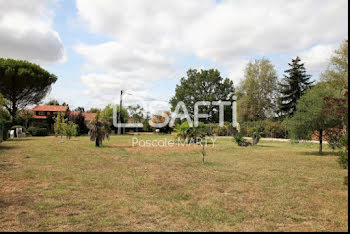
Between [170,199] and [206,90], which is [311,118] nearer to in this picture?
[170,199]

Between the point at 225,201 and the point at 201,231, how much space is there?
5.64 ft

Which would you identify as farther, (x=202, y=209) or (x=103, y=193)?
(x=103, y=193)

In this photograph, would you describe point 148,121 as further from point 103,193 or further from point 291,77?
point 103,193

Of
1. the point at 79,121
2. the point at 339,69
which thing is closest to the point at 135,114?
the point at 79,121

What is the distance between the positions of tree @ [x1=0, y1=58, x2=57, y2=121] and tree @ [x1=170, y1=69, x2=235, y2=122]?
23821 mm

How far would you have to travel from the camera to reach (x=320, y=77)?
1235 inches

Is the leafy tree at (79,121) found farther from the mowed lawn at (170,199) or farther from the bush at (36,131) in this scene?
the mowed lawn at (170,199)

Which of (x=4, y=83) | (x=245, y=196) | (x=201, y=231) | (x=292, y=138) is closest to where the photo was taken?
(x=201, y=231)

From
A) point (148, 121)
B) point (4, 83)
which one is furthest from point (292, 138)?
point (4, 83)

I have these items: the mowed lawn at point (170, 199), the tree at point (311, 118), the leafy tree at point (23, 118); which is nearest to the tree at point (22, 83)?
the leafy tree at point (23, 118)

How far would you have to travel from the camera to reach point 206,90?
4766 centimetres

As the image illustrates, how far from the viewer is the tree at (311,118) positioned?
510 inches

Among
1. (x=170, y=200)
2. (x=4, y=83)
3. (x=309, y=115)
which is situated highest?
(x=4, y=83)

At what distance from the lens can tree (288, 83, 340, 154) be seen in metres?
13.0
